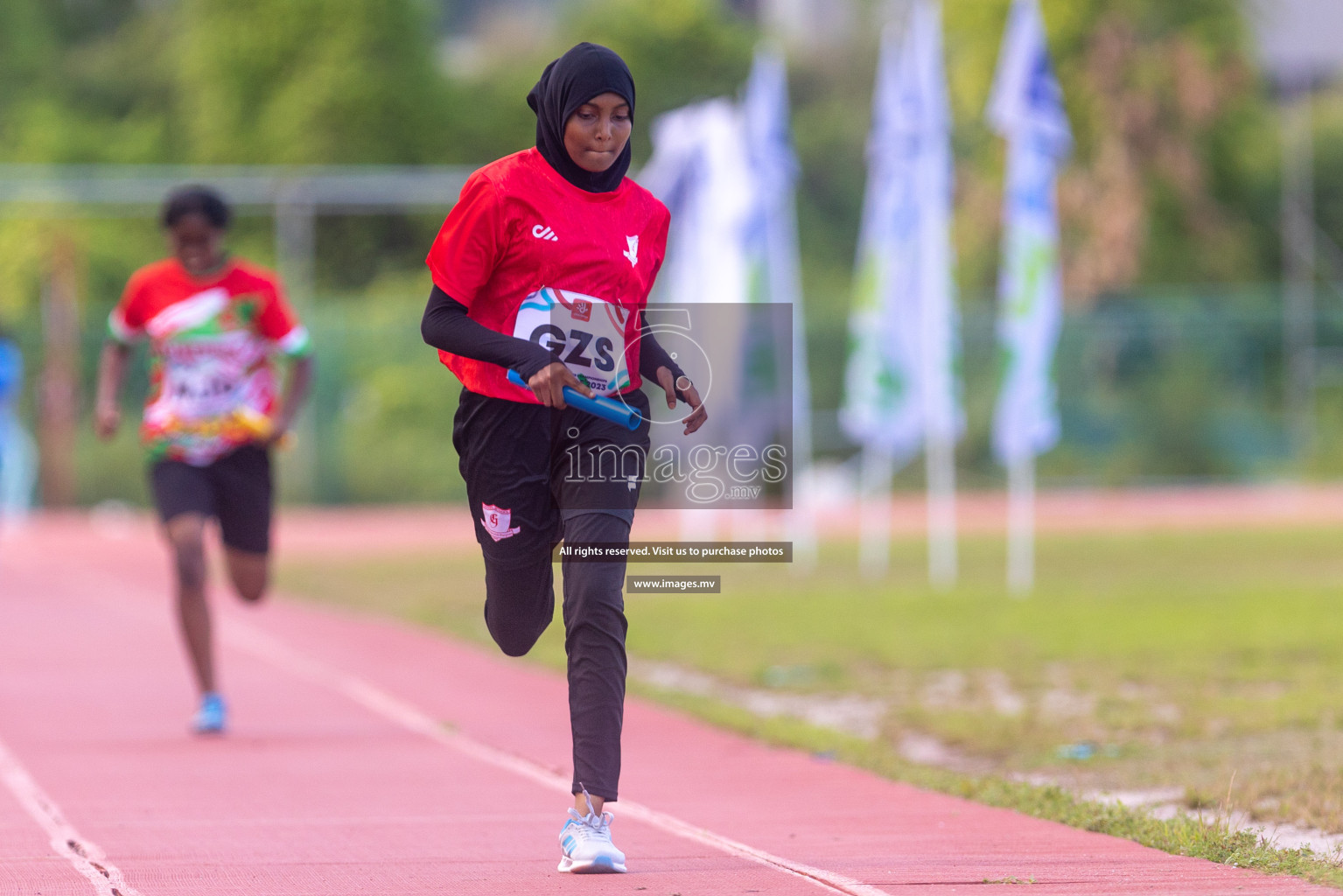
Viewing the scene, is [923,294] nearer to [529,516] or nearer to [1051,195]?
[1051,195]

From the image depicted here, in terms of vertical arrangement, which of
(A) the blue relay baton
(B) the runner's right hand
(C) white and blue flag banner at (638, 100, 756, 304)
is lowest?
(A) the blue relay baton

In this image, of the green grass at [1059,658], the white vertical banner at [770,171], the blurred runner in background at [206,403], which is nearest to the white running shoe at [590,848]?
the green grass at [1059,658]

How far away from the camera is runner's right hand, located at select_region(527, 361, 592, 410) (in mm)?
5012

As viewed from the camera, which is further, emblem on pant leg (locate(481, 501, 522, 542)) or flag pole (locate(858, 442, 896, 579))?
flag pole (locate(858, 442, 896, 579))

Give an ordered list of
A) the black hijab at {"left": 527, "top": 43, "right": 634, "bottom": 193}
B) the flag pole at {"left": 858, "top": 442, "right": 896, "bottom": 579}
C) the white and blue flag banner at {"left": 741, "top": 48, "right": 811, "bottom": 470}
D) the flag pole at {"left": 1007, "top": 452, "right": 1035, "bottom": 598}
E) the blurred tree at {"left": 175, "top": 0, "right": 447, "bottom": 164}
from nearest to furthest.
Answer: the black hijab at {"left": 527, "top": 43, "right": 634, "bottom": 193} < the flag pole at {"left": 1007, "top": 452, "right": 1035, "bottom": 598} < the white and blue flag banner at {"left": 741, "top": 48, "right": 811, "bottom": 470} < the flag pole at {"left": 858, "top": 442, "right": 896, "bottom": 579} < the blurred tree at {"left": 175, "top": 0, "right": 447, "bottom": 164}

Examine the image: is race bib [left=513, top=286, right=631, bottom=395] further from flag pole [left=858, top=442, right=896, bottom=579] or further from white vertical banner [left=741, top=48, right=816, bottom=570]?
flag pole [left=858, top=442, right=896, bottom=579]

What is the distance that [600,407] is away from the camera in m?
5.21

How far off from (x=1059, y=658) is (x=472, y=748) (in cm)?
484

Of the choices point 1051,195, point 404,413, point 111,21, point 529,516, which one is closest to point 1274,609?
point 1051,195

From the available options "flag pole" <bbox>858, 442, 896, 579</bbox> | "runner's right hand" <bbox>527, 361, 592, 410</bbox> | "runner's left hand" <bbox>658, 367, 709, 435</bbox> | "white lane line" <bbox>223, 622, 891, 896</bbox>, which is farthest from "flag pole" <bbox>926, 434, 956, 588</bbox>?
"runner's right hand" <bbox>527, 361, 592, 410</bbox>

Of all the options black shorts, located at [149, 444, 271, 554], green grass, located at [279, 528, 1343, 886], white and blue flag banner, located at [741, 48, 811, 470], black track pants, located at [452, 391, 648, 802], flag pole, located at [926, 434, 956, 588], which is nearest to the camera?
black track pants, located at [452, 391, 648, 802]

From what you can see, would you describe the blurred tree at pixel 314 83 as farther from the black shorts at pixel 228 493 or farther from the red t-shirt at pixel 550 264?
the red t-shirt at pixel 550 264

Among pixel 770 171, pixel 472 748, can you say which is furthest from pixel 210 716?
pixel 770 171

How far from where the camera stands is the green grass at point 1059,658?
7047 millimetres
